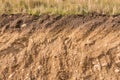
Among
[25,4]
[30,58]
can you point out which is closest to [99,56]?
[30,58]

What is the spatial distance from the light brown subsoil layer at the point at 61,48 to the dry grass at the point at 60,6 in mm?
234

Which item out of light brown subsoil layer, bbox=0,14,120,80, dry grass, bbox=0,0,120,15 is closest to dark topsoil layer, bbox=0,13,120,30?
light brown subsoil layer, bbox=0,14,120,80

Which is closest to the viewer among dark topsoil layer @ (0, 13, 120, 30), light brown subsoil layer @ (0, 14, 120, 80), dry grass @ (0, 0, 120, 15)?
light brown subsoil layer @ (0, 14, 120, 80)

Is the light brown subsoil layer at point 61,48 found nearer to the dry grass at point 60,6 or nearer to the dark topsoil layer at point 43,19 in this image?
the dark topsoil layer at point 43,19

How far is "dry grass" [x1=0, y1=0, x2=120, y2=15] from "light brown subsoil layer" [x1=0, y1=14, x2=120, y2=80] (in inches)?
9.2

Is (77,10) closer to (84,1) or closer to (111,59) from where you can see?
(84,1)

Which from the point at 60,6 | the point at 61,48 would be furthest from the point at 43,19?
the point at 61,48

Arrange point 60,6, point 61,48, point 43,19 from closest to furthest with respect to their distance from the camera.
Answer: point 61,48 < point 43,19 < point 60,6

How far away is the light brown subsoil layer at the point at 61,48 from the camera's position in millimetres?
5816

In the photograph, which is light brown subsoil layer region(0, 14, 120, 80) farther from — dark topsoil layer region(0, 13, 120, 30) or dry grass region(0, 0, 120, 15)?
dry grass region(0, 0, 120, 15)

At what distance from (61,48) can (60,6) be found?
4.20ft

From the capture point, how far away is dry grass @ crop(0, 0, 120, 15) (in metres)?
6.77

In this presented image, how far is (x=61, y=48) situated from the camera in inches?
241

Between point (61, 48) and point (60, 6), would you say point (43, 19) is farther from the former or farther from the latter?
point (61, 48)
